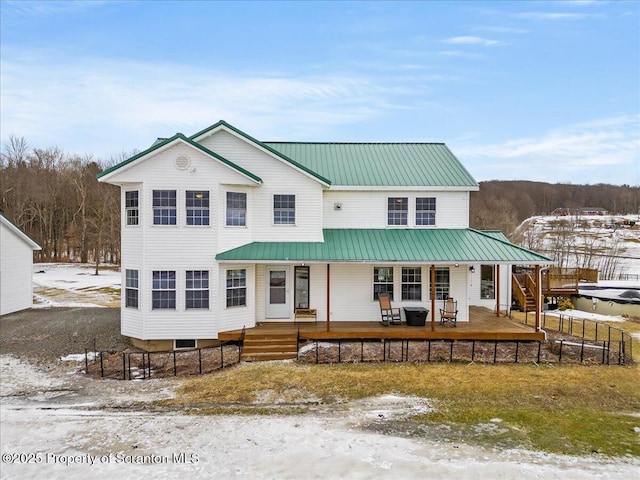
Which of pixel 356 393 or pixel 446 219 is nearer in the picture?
pixel 356 393

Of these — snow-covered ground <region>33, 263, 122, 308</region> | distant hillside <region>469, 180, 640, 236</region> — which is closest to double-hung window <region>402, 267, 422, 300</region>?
snow-covered ground <region>33, 263, 122, 308</region>

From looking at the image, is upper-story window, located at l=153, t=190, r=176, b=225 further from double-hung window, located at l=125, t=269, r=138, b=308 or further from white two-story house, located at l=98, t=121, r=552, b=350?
double-hung window, located at l=125, t=269, r=138, b=308

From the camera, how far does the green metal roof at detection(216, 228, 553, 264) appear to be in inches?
561

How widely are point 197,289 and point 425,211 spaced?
9565 mm

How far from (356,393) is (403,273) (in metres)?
6.54

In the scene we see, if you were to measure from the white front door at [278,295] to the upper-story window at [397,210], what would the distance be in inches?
194

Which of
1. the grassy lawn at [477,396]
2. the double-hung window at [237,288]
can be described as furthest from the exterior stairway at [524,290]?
the double-hung window at [237,288]

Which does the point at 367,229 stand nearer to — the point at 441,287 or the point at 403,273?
the point at 403,273

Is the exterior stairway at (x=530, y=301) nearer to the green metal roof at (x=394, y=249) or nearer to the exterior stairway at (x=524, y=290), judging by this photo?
the exterior stairway at (x=524, y=290)

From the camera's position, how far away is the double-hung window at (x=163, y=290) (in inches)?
552

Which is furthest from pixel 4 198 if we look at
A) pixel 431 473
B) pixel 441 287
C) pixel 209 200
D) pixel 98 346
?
pixel 431 473

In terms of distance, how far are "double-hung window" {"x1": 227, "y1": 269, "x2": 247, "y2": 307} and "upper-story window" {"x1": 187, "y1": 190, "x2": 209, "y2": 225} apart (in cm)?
212

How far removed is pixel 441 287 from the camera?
15883mm

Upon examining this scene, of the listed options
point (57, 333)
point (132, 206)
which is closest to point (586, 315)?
point (132, 206)
